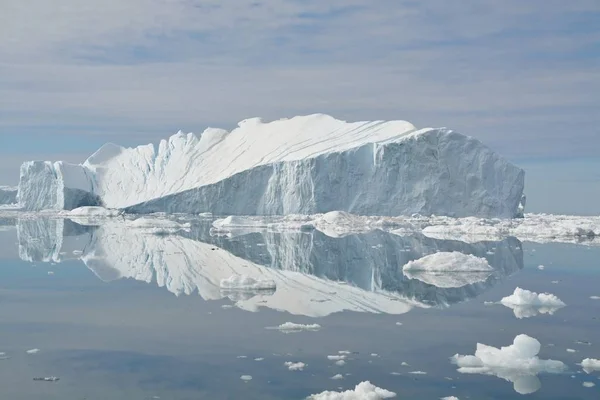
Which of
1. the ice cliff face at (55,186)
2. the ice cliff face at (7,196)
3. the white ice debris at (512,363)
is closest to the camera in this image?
the white ice debris at (512,363)

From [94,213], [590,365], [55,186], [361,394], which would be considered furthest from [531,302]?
[55,186]

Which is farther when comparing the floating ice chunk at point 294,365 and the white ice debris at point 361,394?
the floating ice chunk at point 294,365

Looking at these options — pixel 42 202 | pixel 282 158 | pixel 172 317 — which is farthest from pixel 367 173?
pixel 172 317

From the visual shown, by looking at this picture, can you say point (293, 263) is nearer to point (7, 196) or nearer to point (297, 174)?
point (297, 174)

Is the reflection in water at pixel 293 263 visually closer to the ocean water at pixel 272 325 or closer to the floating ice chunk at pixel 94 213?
the ocean water at pixel 272 325

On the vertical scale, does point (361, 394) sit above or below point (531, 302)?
above

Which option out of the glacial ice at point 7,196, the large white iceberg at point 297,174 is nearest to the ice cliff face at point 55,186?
the large white iceberg at point 297,174
